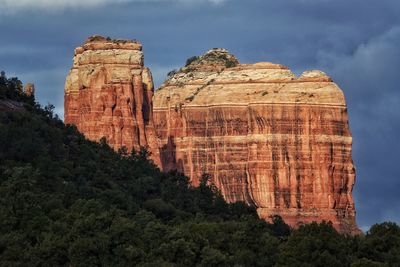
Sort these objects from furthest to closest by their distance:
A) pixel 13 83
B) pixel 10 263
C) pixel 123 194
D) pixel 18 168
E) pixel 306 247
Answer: pixel 13 83 < pixel 123 194 < pixel 18 168 < pixel 306 247 < pixel 10 263

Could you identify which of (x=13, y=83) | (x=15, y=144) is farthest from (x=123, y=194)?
(x=13, y=83)

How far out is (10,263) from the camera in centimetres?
12450

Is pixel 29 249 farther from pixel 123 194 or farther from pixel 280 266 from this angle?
pixel 123 194

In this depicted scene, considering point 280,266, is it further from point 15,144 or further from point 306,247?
point 15,144

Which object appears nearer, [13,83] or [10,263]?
[10,263]

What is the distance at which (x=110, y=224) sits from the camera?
13425 cm

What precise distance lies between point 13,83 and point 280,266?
47.0 m

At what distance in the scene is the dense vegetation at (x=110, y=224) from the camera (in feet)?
424

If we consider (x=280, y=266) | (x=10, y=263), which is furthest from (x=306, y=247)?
(x=10, y=263)

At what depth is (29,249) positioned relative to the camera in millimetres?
127750

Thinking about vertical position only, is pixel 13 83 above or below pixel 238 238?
above

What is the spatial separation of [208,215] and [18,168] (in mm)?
23951

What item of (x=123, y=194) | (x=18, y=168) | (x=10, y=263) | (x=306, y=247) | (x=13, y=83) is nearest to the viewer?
(x=10, y=263)

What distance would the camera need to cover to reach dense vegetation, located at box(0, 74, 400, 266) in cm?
12912
